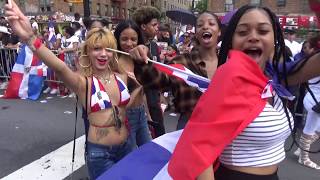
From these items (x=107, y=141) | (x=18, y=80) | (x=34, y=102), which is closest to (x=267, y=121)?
(x=107, y=141)

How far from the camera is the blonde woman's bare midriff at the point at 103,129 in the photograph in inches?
122

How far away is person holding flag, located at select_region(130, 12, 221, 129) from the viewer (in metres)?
2.96

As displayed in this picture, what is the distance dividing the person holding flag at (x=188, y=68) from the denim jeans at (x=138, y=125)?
0.55 m

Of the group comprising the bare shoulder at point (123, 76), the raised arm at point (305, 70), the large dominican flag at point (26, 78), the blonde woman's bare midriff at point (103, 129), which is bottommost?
the large dominican flag at point (26, 78)

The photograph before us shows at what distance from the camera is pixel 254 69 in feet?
5.47

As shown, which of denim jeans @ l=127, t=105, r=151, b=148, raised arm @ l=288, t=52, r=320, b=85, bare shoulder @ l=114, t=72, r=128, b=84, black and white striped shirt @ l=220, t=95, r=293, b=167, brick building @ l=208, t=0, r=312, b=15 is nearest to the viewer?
black and white striped shirt @ l=220, t=95, r=293, b=167

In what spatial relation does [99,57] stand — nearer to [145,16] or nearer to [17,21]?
[17,21]

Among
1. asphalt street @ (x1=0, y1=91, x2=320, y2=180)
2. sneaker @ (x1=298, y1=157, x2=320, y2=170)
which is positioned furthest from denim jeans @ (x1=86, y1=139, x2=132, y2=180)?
sneaker @ (x1=298, y1=157, x2=320, y2=170)

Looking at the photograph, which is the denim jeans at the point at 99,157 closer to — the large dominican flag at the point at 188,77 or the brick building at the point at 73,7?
the large dominican flag at the point at 188,77

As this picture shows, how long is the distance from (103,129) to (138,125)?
2.44 ft

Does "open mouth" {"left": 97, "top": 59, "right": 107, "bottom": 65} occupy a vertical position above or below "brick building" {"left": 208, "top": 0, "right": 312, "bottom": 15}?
below

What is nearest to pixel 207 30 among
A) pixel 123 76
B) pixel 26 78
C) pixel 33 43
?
pixel 123 76

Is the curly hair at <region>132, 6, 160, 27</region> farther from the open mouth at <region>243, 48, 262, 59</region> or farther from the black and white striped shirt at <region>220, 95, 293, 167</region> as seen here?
the black and white striped shirt at <region>220, 95, 293, 167</region>

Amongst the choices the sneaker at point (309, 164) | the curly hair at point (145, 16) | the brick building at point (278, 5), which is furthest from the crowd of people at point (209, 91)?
the brick building at point (278, 5)
